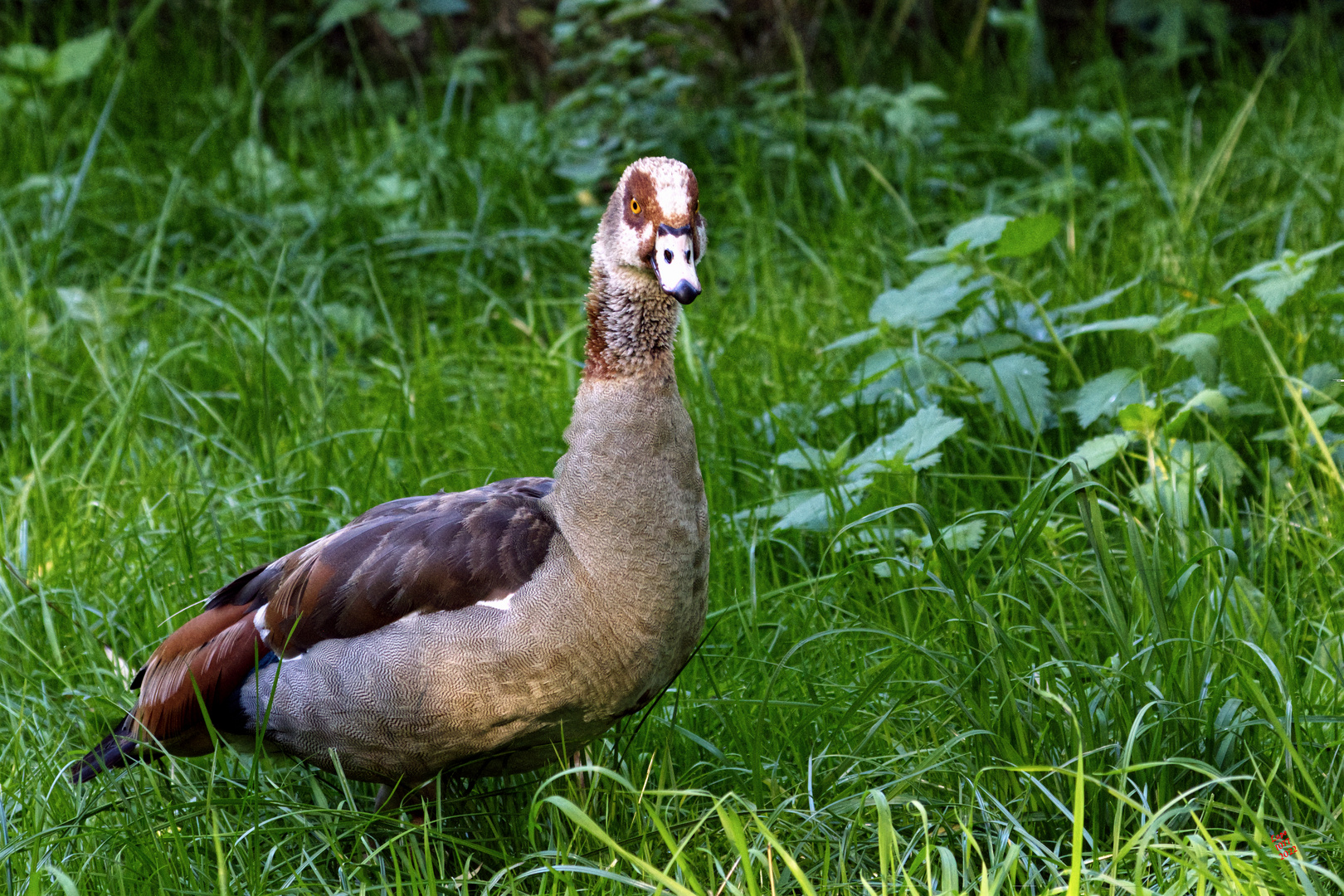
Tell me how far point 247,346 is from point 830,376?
1941 mm

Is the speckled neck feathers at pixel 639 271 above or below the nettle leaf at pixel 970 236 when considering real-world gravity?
above

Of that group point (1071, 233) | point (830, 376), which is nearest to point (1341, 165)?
point (1071, 233)

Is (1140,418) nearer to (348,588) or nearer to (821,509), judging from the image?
(821,509)

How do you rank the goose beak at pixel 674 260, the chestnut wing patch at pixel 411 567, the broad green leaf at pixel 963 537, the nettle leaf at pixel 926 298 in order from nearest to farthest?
the goose beak at pixel 674 260 < the chestnut wing patch at pixel 411 567 < the broad green leaf at pixel 963 537 < the nettle leaf at pixel 926 298

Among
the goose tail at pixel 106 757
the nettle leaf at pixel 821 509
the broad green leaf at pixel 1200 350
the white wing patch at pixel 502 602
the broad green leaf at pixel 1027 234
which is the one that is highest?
the broad green leaf at pixel 1027 234

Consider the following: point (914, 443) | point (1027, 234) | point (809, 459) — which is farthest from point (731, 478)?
point (1027, 234)

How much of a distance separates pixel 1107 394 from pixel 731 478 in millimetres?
988

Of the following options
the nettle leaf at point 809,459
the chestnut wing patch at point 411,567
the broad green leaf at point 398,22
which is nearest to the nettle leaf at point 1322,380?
the nettle leaf at point 809,459

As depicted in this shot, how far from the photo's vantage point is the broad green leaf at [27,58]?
563 centimetres

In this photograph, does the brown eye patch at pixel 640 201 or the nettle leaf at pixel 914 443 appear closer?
the brown eye patch at pixel 640 201

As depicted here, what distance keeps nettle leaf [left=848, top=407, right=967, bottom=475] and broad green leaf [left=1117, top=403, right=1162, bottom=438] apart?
1.27ft

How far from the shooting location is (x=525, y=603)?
2.44 meters

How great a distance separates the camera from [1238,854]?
207 cm

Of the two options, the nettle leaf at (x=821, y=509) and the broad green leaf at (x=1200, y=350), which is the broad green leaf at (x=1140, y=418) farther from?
the nettle leaf at (x=821, y=509)
